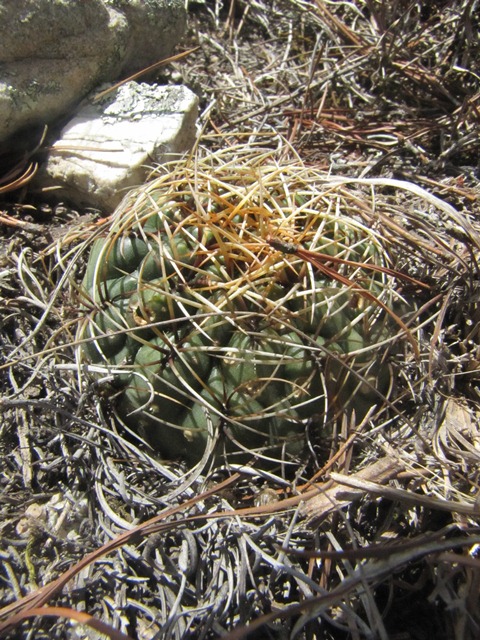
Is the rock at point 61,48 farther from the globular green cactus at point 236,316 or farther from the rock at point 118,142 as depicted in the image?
the globular green cactus at point 236,316

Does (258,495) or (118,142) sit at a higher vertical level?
(118,142)

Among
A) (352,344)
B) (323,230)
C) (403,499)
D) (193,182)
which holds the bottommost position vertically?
(403,499)

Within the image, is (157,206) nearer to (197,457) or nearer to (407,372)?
(197,457)

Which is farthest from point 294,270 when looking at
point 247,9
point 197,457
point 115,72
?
point 247,9

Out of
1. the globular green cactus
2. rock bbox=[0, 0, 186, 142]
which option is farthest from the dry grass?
rock bbox=[0, 0, 186, 142]

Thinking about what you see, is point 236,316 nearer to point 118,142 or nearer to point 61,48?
point 118,142

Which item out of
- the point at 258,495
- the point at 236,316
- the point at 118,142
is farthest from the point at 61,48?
the point at 258,495
